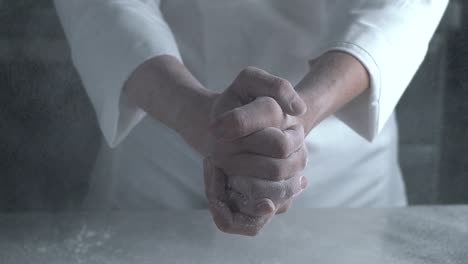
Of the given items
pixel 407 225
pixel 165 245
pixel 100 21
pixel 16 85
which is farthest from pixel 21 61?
pixel 407 225

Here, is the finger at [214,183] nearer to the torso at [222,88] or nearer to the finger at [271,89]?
the finger at [271,89]

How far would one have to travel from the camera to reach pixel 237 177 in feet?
1.92

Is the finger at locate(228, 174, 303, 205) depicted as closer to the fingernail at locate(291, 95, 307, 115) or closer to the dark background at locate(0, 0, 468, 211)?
the fingernail at locate(291, 95, 307, 115)

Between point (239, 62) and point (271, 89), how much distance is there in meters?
0.24

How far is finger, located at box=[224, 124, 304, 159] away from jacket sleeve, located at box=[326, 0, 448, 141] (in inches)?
6.6

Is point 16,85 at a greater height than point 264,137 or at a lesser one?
lesser

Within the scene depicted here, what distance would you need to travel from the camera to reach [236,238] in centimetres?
64

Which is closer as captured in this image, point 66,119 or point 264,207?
point 264,207

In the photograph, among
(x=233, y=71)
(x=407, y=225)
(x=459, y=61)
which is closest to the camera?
(x=407, y=225)

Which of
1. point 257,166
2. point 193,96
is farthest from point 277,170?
point 193,96

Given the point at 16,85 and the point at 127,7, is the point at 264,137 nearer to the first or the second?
the point at 127,7

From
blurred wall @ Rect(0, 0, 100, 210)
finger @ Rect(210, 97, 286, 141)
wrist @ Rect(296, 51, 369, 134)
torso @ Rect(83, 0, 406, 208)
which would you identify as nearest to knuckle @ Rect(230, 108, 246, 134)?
finger @ Rect(210, 97, 286, 141)

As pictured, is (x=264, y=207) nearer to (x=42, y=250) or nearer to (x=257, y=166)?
(x=257, y=166)

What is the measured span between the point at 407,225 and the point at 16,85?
503 millimetres
